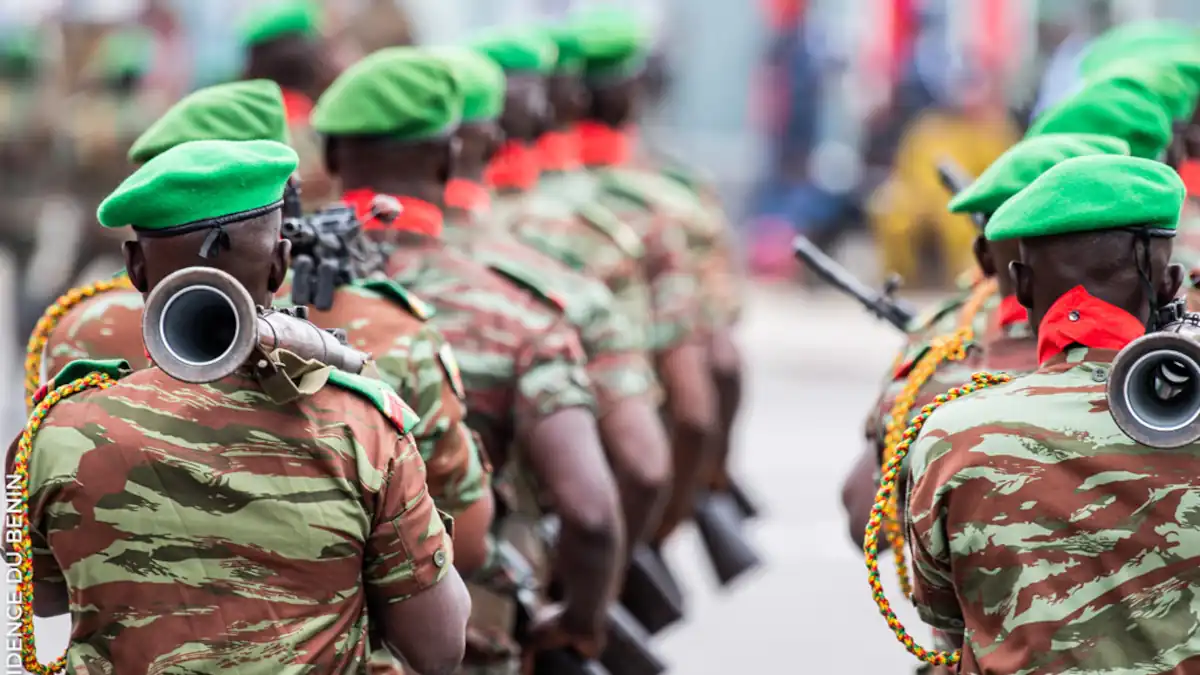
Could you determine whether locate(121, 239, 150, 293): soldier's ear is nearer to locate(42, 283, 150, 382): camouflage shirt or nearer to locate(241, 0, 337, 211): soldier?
locate(42, 283, 150, 382): camouflage shirt

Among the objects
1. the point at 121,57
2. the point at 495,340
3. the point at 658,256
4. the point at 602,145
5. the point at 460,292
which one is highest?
the point at 460,292

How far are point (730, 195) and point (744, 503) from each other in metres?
13.2

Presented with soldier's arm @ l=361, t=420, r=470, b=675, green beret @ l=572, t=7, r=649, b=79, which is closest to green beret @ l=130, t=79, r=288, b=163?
soldier's arm @ l=361, t=420, r=470, b=675

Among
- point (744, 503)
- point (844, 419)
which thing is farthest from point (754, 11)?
point (744, 503)

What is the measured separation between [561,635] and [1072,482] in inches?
94.7

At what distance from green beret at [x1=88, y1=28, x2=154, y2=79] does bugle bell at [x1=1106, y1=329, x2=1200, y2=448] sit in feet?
43.5

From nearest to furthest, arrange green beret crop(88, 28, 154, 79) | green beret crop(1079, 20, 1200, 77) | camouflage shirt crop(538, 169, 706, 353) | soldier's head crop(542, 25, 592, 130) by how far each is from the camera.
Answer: green beret crop(1079, 20, 1200, 77) → camouflage shirt crop(538, 169, 706, 353) → soldier's head crop(542, 25, 592, 130) → green beret crop(88, 28, 154, 79)

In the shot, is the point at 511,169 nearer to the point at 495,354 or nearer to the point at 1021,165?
the point at 495,354

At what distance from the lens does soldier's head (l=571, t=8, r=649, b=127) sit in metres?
8.69

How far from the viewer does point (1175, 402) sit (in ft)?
11.7

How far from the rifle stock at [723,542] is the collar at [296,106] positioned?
2.41 meters

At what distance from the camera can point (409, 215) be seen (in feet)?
16.9

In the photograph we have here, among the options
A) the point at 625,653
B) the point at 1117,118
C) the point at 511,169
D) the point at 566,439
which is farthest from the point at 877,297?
the point at 511,169

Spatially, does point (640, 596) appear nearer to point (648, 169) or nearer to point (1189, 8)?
point (648, 169)
